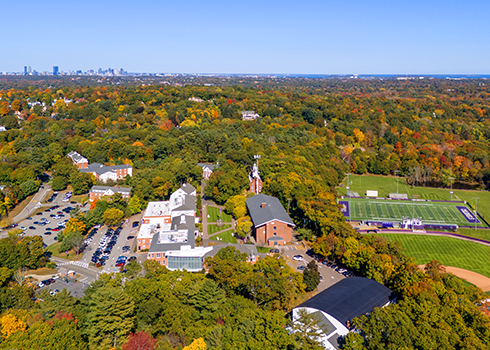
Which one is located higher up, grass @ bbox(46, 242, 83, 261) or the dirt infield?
the dirt infield

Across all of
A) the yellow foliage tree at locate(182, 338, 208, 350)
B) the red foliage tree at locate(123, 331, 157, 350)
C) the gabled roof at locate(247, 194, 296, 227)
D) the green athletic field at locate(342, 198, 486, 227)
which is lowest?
the green athletic field at locate(342, 198, 486, 227)

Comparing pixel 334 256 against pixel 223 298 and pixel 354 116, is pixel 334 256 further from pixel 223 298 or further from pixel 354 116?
pixel 354 116

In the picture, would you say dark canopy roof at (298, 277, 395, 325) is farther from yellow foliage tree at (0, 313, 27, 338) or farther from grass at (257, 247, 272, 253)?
yellow foliage tree at (0, 313, 27, 338)

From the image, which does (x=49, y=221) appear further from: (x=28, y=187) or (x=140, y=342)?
(x=140, y=342)

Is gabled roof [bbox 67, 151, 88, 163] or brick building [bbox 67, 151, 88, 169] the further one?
gabled roof [bbox 67, 151, 88, 163]

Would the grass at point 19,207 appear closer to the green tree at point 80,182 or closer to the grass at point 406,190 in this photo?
the green tree at point 80,182

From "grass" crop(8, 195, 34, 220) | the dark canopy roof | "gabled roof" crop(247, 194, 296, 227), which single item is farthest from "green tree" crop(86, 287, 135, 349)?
"grass" crop(8, 195, 34, 220)

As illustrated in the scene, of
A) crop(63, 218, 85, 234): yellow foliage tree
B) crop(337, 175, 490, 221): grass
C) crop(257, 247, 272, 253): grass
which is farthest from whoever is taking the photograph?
crop(337, 175, 490, 221): grass
